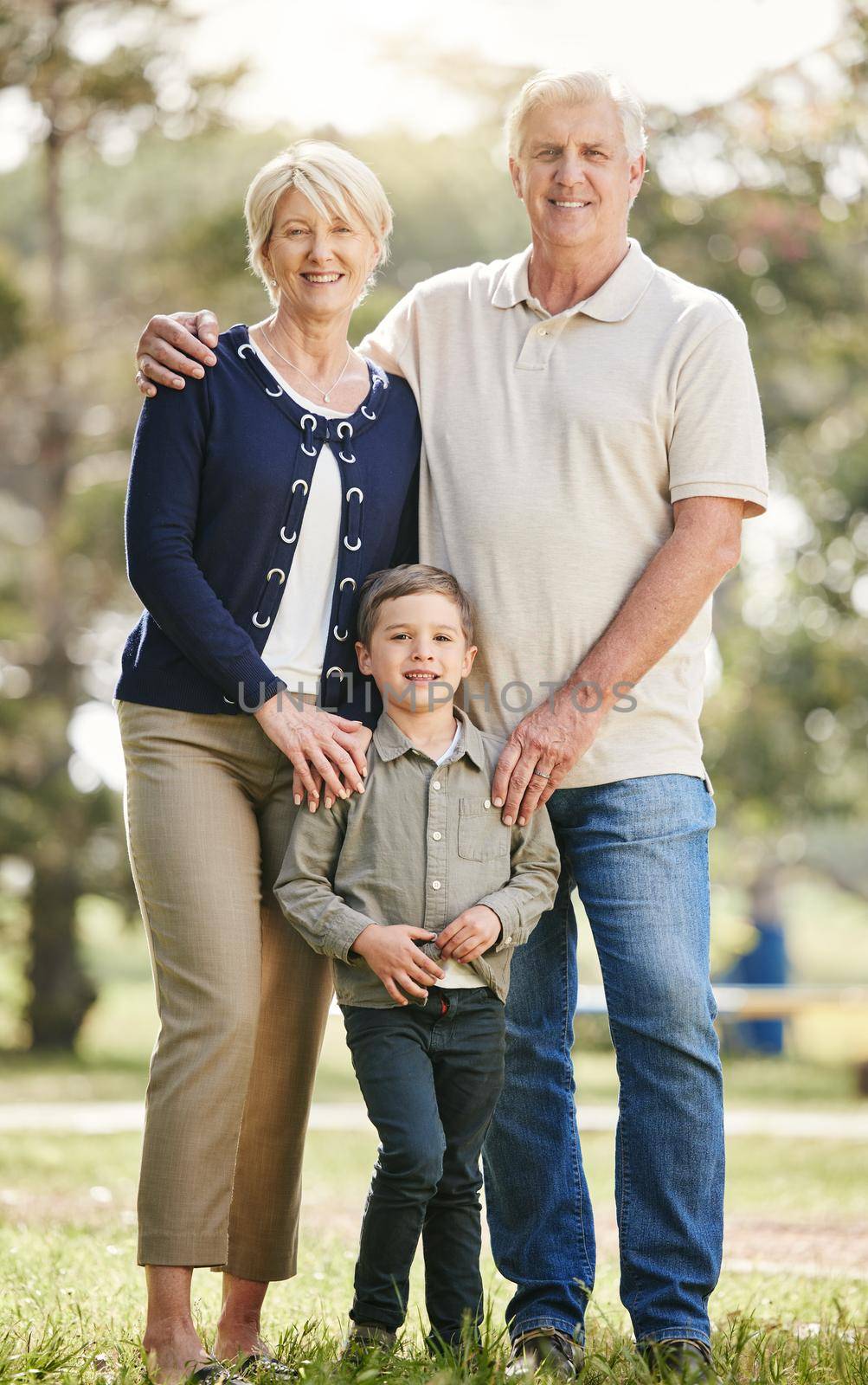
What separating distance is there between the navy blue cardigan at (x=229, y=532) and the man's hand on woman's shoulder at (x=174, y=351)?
0.07 ft

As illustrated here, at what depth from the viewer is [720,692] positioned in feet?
39.5

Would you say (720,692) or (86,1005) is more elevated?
(720,692)

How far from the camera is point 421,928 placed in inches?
107

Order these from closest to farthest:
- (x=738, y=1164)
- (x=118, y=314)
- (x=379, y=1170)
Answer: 1. (x=379, y=1170)
2. (x=738, y=1164)
3. (x=118, y=314)

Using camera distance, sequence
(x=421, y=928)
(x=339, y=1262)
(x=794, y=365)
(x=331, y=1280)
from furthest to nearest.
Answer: (x=794, y=365) → (x=339, y=1262) → (x=331, y=1280) → (x=421, y=928)

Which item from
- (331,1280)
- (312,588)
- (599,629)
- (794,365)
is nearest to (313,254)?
(312,588)

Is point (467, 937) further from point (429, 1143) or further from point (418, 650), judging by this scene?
point (418, 650)

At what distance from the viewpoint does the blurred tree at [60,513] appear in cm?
1085

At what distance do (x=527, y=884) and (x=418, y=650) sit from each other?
1.48 ft

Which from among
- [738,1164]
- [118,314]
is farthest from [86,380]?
[738,1164]

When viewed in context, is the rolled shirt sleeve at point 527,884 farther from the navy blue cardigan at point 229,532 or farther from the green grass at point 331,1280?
the green grass at point 331,1280

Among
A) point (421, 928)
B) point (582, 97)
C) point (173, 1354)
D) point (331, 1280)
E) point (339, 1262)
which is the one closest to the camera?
point (173, 1354)

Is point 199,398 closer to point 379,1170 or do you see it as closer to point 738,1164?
point 379,1170

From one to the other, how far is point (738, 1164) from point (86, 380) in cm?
775
